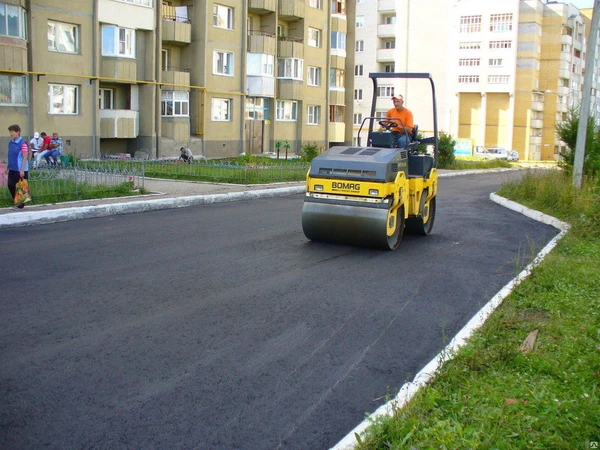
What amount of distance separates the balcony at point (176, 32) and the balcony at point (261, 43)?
18.2 feet

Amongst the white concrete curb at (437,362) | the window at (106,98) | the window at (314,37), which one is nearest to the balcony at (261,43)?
the window at (314,37)

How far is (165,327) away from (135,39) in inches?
1328

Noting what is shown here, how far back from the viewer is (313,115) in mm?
52688

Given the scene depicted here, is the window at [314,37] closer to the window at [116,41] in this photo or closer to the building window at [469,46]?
the window at [116,41]

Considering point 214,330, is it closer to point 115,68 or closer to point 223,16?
point 115,68

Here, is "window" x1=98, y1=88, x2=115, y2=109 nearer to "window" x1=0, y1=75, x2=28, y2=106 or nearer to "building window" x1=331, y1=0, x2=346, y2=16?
"window" x1=0, y1=75, x2=28, y2=106

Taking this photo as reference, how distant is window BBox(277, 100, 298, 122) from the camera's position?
4981 cm

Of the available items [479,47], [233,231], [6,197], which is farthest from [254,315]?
[479,47]

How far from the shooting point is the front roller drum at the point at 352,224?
10844mm

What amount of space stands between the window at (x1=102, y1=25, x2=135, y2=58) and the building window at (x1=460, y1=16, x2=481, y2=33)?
5777cm

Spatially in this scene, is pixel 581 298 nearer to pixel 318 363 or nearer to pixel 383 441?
pixel 318 363

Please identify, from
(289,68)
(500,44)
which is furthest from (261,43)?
(500,44)

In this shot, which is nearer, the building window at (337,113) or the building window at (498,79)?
the building window at (337,113)

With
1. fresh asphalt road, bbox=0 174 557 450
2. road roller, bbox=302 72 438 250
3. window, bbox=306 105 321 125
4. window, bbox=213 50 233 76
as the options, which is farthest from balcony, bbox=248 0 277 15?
road roller, bbox=302 72 438 250
